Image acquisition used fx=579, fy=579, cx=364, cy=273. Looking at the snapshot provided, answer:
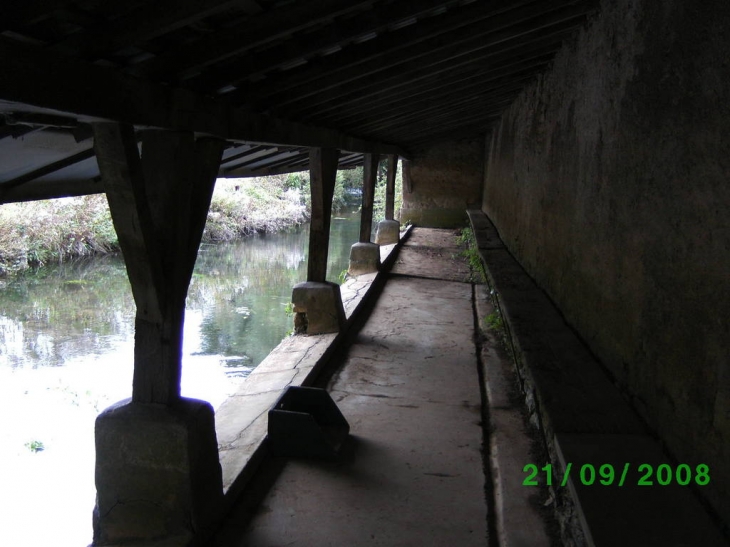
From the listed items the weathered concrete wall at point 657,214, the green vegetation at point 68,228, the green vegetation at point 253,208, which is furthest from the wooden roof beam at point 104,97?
the green vegetation at point 253,208

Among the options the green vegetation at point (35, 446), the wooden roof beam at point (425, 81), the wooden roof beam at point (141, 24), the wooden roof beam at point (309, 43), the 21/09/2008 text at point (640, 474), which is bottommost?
the green vegetation at point (35, 446)

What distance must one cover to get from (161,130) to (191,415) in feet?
4.03

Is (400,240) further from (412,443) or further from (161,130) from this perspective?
(161,130)

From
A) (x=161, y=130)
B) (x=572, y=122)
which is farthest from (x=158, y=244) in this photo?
(x=572, y=122)

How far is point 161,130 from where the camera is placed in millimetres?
2361

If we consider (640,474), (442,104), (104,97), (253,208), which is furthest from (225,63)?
(253,208)

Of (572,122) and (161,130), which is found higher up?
(572,122)

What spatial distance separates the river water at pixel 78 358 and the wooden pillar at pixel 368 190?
268 centimetres

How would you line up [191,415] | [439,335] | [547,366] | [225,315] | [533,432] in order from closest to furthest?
[191,415] < [547,366] < [533,432] < [439,335] < [225,315]

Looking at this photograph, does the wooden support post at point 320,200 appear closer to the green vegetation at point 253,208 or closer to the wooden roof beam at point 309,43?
the wooden roof beam at point 309,43

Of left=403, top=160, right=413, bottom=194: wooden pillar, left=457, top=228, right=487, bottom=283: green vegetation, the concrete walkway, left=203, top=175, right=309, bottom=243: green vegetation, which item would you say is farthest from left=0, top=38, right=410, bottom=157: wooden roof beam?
left=203, top=175, right=309, bottom=243: green vegetation

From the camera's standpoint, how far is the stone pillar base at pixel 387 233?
11680 mm

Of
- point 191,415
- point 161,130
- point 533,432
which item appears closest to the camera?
point 161,130

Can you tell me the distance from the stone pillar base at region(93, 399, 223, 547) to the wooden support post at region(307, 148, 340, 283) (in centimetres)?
262
